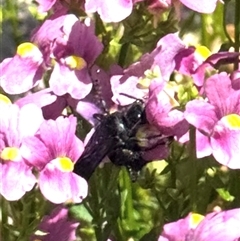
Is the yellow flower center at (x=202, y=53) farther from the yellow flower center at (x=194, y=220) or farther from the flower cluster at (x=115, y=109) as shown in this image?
the yellow flower center at (x=194, y=220)

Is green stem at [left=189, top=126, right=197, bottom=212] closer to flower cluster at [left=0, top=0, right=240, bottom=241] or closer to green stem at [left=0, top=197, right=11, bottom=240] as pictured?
flower cluster at [left=0, top=0, right=240, bottom=241]

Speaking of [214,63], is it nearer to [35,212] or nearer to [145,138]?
[145,138]

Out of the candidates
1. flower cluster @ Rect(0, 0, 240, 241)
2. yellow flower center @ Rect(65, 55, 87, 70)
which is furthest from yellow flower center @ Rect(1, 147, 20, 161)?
yellow flower center @ Rect(65, 55, 87, 70)

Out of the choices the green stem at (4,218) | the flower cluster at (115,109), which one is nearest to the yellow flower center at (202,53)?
the flower cluster at (115,109)

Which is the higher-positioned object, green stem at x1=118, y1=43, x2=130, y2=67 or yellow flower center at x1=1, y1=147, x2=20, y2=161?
yellow flower center at x1=1, y1=147, x2=20, y2=161

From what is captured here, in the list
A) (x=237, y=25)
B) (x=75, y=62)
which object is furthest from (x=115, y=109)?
(x=237, y=25)

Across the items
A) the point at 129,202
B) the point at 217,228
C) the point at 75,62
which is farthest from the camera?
the point at 129,202

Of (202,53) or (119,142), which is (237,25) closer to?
(202,53)
